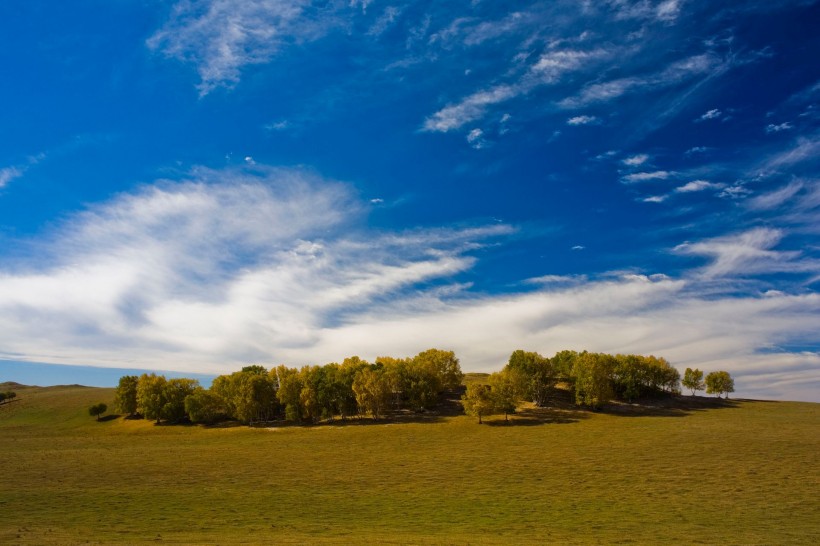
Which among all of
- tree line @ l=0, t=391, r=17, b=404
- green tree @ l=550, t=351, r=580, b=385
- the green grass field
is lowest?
the green grass field

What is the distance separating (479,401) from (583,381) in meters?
35.3

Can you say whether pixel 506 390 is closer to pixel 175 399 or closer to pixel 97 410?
pixel 175 399

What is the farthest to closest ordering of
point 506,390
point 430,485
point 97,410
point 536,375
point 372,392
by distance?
1. point 97,410
2. point 536,375
3. point 372,392
4. point 506,390
5. point 430,485

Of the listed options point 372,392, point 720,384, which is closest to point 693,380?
point 720,384

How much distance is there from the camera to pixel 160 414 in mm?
130375

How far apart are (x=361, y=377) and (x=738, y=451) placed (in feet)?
267

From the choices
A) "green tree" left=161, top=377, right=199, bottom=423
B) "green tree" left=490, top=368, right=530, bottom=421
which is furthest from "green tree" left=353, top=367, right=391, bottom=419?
"green tree" left=161, top=377, right=199, bottom=423

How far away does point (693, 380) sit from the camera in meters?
161

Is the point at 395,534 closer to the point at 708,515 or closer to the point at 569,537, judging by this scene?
the point at 569,537

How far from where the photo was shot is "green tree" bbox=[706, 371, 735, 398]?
16250 centimetres

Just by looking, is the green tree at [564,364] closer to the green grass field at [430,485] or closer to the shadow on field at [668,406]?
the shadow on field at [668,406]

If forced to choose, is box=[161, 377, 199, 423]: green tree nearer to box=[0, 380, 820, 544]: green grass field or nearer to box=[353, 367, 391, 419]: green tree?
box=[0, 380, 820, 544]: green grass field

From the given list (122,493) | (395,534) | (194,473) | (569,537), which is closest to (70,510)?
(122,493)

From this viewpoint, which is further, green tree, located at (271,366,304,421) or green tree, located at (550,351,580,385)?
green tree, located at (550,351,580,385)
